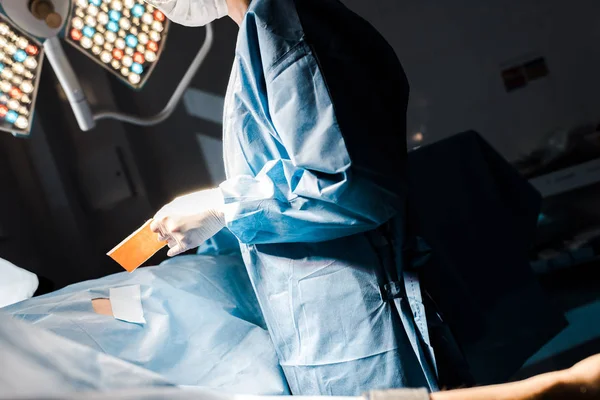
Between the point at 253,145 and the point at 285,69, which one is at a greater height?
the point at 285,69

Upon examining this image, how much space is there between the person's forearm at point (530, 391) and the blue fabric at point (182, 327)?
0.69 meters

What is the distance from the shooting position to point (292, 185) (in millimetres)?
1071

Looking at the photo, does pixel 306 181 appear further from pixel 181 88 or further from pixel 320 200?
pixel 181 88

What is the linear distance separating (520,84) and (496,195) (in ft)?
2.18

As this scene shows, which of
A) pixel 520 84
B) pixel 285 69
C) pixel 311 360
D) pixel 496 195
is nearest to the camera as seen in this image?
pixel 285 69

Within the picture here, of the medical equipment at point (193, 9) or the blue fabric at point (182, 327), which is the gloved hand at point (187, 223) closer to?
the blue fabric at point (182, 327)

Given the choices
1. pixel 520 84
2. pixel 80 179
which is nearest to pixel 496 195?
pixel 520 84

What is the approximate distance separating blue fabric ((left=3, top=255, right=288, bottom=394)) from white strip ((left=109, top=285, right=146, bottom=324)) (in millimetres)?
15

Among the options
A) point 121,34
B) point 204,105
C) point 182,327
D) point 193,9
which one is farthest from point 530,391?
point 204,105

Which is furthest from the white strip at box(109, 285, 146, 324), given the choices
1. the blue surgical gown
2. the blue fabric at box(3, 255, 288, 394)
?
the blue surgical gown

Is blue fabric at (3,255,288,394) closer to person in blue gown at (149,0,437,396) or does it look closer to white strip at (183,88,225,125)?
person in blue gown at (149,0,437,396)

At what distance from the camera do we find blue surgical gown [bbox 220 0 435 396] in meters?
1.03

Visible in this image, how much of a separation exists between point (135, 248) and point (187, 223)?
124mm

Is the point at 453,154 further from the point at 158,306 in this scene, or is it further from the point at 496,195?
the point at 158,306
